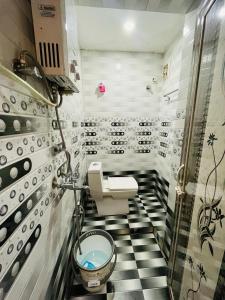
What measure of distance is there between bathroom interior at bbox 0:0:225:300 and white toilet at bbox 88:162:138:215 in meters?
0.01

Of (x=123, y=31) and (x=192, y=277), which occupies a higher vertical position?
(x=123, y=31)

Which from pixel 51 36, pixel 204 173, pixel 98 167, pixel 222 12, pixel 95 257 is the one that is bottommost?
pixel 95 257

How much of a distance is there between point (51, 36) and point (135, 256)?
5.92ft

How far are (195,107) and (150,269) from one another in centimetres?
141

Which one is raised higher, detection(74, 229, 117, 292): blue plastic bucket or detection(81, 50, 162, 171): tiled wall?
detection(81, 50, 162, 171): tiled wall

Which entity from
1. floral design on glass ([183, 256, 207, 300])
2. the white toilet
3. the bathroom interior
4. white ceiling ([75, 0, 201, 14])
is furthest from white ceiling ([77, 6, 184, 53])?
floral design on glass ([183, 256, 207, 300])

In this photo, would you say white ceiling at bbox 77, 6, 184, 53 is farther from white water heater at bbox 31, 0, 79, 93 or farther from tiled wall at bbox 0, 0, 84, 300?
tiled wall at bbox 0, 0, 84, 300

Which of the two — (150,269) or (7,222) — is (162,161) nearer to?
(150,269)

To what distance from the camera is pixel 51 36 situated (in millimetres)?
618

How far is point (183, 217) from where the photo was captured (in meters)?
0.93

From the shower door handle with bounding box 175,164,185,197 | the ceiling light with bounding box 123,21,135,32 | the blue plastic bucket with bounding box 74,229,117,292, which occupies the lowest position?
the blue plastic bucket with bounding box 74,229,117,292

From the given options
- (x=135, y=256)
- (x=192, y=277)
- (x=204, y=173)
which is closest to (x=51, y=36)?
(x=204, y=173)

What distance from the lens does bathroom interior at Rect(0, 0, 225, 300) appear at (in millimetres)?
515

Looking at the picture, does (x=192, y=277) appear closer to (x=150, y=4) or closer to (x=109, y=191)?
(x=109, y=191)
